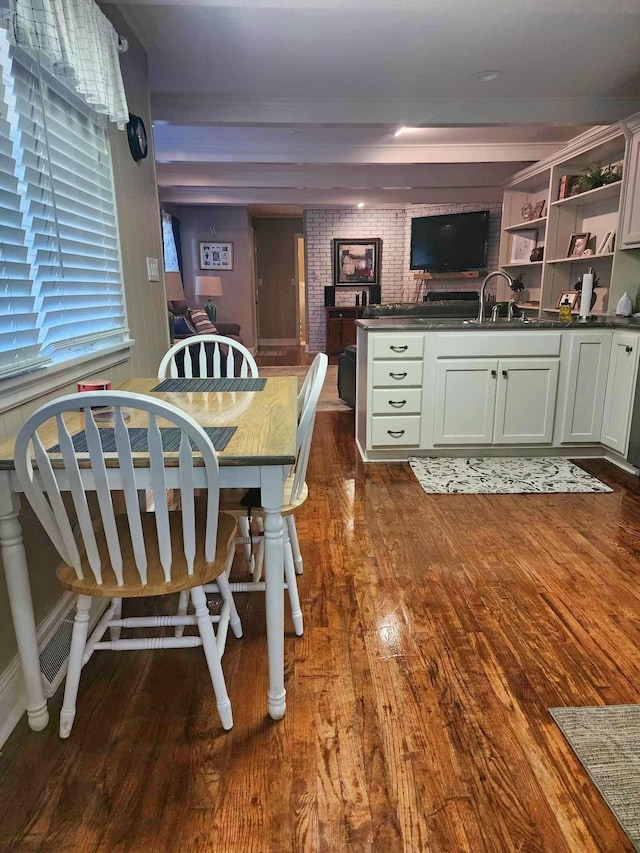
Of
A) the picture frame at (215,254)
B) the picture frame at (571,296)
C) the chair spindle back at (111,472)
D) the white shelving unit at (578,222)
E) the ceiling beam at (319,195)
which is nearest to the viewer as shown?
the chair spindle back at (111,472)

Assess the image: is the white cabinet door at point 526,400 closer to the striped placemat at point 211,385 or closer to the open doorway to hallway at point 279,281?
the striped placemat at point 211,385

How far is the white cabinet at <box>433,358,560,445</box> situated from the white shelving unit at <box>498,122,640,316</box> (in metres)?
1.08

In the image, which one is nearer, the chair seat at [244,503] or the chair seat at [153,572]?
the chair seat at [153,572]

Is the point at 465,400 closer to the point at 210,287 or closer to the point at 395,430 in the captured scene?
the point at 395,430

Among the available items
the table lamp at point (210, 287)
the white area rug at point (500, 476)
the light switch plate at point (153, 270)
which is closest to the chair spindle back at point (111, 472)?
the light switch plate at point (153, 270)

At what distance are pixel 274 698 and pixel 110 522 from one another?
0.65 metres

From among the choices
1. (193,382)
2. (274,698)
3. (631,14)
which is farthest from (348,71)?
(274,698)

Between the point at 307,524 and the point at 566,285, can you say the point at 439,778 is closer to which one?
the point at 307,524

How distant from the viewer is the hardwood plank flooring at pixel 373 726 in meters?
1.14

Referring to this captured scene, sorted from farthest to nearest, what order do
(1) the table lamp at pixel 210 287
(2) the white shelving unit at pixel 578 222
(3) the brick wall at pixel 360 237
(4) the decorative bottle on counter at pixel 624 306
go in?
(3) the brick wall at pixel 360 237 → (1) the table lamp at pixel 210 287 → (2) the white shelving unit at pixel 578 222 → (4) the decorative bottle on counter at pixel 624 306

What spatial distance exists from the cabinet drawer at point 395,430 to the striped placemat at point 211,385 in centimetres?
140

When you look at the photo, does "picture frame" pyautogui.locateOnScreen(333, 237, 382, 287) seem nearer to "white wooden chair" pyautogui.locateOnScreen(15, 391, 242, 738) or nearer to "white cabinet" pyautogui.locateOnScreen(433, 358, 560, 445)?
"white cabinet" pyautogui.locateOnScreen(433, 358, 560, 445)

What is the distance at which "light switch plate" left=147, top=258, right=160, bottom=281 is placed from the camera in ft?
9.43

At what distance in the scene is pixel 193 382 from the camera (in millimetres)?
2148
